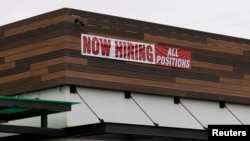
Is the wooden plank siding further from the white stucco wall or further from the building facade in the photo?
the white stucco wall

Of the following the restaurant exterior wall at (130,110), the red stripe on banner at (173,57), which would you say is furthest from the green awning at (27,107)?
the red stripe on banner at (173,57)

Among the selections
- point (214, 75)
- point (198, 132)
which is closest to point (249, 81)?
point (214, 75)

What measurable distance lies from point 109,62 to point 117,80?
0.63m

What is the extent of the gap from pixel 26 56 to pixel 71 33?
1914mm

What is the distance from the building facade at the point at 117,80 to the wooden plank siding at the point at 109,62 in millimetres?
32

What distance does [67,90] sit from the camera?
83.0 ft

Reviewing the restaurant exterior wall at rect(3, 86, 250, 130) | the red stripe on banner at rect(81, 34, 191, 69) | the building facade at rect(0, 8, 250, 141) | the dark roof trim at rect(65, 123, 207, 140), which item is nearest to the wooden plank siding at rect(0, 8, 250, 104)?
the building facade at rect(0, 8, 250, 141)

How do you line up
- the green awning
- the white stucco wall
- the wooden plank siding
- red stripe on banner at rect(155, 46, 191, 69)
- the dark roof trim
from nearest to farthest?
1. the green awning
2. the dark roof trim
3. the white stucco wall
4. the wooden plank siding
5. red stripe on banner at rect(155, 46, 191, 69)

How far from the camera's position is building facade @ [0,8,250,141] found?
83.0ft

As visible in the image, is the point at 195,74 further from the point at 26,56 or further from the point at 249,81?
the point at 26,56

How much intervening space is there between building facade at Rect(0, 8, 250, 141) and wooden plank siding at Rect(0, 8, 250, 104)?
3 cm

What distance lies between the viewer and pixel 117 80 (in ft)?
86.6

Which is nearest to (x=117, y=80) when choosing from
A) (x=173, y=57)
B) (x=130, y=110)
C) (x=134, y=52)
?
(x=130, y=110)

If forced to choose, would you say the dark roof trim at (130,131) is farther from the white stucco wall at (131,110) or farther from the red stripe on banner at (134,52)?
the red stripe on banner at (134,52)
